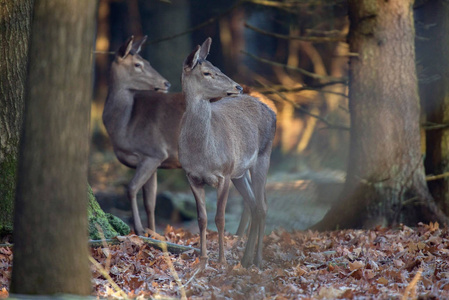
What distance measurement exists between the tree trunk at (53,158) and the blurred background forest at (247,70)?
665 cm

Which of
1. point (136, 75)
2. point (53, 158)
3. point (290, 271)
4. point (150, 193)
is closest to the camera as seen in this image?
point (53, 158)

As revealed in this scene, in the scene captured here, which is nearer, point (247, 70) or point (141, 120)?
point (141, 120)

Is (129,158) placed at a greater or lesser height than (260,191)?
lesser

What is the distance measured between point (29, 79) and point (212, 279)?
2.24m

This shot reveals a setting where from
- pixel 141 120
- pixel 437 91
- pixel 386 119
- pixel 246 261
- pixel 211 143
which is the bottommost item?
pixel 246 261

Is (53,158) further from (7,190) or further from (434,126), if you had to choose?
(434,126)

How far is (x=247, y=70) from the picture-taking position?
13883 millimetres

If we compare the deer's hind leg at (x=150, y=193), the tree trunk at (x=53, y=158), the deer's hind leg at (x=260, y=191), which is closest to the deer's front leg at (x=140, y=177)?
the deer's hind leg at (x=150, y=193)

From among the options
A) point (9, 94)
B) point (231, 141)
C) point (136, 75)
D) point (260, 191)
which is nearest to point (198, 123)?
point (231, 141)

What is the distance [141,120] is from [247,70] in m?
5.02

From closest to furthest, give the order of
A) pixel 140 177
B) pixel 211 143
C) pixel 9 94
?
pixel 211 143, pixel 9 94, pixel 140 177

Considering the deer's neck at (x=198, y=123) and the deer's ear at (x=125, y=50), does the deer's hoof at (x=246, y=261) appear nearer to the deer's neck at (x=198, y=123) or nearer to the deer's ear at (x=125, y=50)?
the deer's neck at (x=198, y=123)

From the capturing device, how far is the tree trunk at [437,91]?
9469 millimetres

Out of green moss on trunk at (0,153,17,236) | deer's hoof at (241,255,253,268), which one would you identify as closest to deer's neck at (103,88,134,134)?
green moss on trunk at (0,153,17,236)
